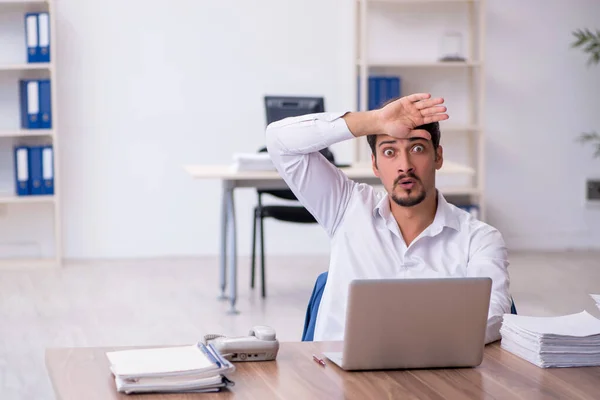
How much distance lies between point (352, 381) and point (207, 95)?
466 cm

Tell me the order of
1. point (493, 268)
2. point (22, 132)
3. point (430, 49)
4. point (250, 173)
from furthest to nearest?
point (430, 49)
point (22, 132)
point (250, 173)
point (493, 268)

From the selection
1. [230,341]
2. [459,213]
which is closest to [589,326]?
[459,213]

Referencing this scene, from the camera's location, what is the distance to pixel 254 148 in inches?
245

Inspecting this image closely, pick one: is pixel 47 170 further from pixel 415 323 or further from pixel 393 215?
pixel 415 323

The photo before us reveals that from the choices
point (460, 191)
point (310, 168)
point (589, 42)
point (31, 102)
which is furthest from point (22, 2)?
point (310, 168)

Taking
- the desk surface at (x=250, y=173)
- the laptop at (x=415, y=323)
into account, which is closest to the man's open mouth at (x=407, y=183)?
the laptop at (x=415, y=323)

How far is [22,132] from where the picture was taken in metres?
5.62

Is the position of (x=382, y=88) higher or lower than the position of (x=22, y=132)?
higher

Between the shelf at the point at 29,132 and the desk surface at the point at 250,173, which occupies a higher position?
the shelf at the point at 29,132

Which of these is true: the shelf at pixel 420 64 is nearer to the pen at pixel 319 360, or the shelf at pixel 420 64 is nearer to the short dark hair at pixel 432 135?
the short dark hair at pixel 432 135

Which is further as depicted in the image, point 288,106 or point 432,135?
point 288,106

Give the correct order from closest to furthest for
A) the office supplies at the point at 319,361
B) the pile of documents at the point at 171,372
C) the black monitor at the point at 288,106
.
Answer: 1. the pile of documents at the point at 171,372
2. the office supplies at the point at 319,361
3. the black monitor at the point at 288,106

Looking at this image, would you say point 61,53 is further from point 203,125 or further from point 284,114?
point 284,114

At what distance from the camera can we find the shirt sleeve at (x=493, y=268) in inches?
78.3
